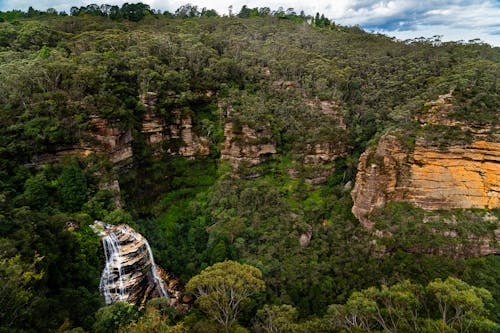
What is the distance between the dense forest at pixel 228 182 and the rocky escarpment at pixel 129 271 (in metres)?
0.84

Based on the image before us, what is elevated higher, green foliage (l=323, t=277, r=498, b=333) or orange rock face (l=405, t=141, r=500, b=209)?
orange rock face (l=405, t=141, r=500, b=209)

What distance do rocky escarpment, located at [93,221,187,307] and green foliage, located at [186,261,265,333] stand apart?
420cm

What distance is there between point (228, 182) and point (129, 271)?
44.8 ft

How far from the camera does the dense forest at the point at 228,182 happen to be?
1641 centimetres

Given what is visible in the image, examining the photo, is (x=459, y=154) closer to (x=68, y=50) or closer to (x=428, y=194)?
(x=428, y=194)

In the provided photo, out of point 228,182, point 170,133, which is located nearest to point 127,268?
point 228,182

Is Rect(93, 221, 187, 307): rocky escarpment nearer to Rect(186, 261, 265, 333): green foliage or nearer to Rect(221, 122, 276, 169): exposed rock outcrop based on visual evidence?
Rect(186, 261, 265, 333): green foliage

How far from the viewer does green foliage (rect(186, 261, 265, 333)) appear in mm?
17328

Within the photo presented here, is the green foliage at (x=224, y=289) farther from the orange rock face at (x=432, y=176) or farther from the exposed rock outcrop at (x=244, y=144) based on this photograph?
the exposed rock outcrop at (x=244, y=144)

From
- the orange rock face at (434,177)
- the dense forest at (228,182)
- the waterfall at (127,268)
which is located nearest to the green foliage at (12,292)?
the dense forest at (228,182)

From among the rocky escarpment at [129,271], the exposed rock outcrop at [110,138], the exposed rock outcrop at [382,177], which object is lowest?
the rocky escarpment at [129,271]

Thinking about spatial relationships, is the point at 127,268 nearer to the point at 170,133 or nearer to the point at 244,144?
the point at 170,133

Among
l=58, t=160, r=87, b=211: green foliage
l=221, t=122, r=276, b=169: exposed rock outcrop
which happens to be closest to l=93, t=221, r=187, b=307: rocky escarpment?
l=58, t=160, r=87, b=211: green foliage

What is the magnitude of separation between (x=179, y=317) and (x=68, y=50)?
1138 inches
